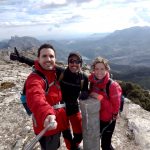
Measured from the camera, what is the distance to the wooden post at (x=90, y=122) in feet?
22.6

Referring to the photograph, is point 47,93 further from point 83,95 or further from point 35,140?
point 35,140

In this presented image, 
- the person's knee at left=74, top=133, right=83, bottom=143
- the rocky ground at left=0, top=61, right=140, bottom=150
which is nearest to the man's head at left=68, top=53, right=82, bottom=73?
the person's knee at left=74, top=133, right=83, bottom=143

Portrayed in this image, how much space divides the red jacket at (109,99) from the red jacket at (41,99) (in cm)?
125

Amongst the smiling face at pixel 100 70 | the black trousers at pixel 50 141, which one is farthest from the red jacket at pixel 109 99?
the black trousers at pixel 50 141

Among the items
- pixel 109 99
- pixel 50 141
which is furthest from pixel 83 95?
pixel 50 141

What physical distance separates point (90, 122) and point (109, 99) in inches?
33.8

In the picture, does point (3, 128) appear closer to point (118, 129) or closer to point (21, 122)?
point (21, 122)

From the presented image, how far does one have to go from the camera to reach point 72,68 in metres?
7.29

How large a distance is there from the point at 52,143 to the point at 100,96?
1.78 metres

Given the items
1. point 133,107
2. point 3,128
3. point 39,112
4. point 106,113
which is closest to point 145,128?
point 133,107

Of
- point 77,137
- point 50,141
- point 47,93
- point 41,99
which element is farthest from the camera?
point 77,137

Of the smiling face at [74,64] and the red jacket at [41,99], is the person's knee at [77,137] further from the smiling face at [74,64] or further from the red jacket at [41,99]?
the smiling face at [74,64]

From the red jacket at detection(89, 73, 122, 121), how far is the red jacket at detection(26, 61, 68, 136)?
1252 millimetres

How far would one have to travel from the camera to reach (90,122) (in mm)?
7184
